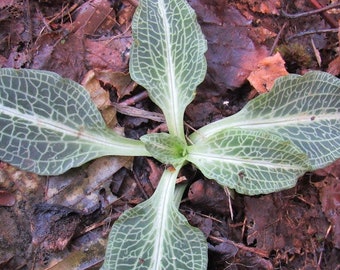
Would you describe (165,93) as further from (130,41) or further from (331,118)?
(331,118)

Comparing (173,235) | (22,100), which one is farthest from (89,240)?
(22,100)

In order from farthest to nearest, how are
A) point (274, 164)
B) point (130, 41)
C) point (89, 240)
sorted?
point (130, 41), point (89, 240), point (274, 164)

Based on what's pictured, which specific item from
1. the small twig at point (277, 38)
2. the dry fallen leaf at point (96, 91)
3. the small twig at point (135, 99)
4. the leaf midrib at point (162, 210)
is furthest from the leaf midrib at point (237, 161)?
the small twig at point (277, 38)

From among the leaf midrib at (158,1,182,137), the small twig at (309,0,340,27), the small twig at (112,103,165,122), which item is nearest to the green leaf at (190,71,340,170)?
the leaf midrib at (158,1,182,137)

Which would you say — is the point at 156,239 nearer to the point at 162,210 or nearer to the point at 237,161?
the point at 162,210

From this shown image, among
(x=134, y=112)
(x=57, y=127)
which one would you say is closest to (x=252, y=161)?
(x=134, y=112)
